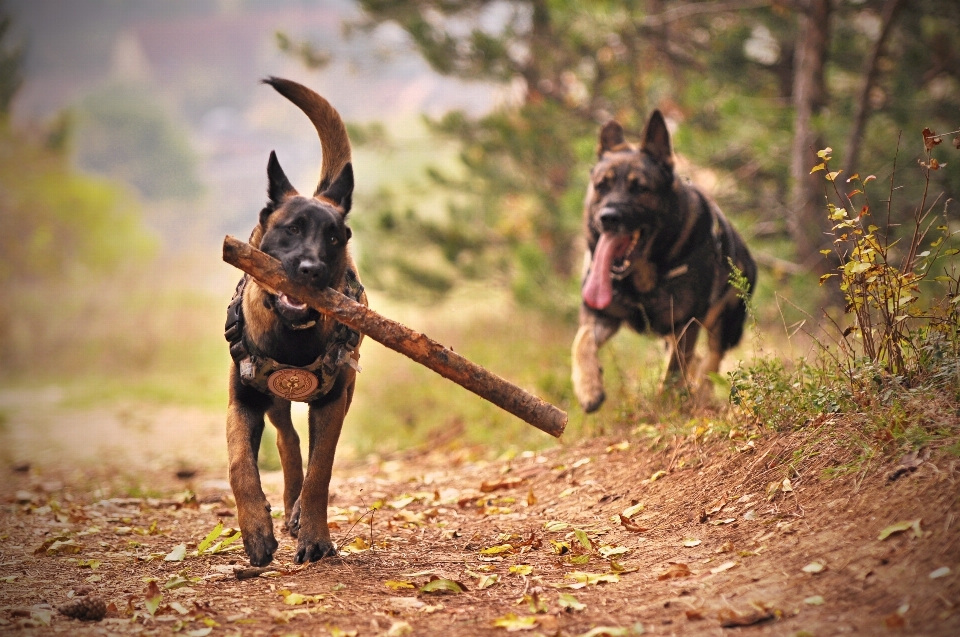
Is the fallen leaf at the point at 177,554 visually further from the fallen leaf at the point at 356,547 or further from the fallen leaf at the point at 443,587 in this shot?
the fallen leaf at the point at 443,587

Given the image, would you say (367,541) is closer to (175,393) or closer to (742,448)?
(742,448)

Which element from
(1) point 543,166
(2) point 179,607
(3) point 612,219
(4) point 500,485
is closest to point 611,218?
(3) point 612,219

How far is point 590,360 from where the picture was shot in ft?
20.1

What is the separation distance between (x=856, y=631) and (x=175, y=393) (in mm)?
15631

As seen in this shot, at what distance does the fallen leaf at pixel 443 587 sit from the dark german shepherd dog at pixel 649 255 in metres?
2.53

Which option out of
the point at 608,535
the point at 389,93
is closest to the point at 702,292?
the point at 608,535

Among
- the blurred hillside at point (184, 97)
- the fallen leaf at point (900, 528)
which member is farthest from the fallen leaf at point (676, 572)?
the blurred hillside at point (184, 97)

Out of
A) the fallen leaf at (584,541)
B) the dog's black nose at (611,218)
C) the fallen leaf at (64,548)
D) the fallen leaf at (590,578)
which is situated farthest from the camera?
the dog's black nose at (611,218)

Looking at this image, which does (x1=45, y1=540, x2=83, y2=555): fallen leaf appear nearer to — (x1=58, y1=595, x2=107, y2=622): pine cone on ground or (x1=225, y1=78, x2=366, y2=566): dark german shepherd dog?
(x1=225, y1=78, x2=366, y2=566): dark german shepherd dog

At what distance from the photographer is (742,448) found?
460cm

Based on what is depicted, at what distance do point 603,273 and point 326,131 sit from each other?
2166 mm

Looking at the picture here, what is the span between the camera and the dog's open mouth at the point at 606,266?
6.23 meters

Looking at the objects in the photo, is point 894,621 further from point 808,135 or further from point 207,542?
point 808,135

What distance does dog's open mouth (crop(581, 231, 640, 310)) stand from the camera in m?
6.23
